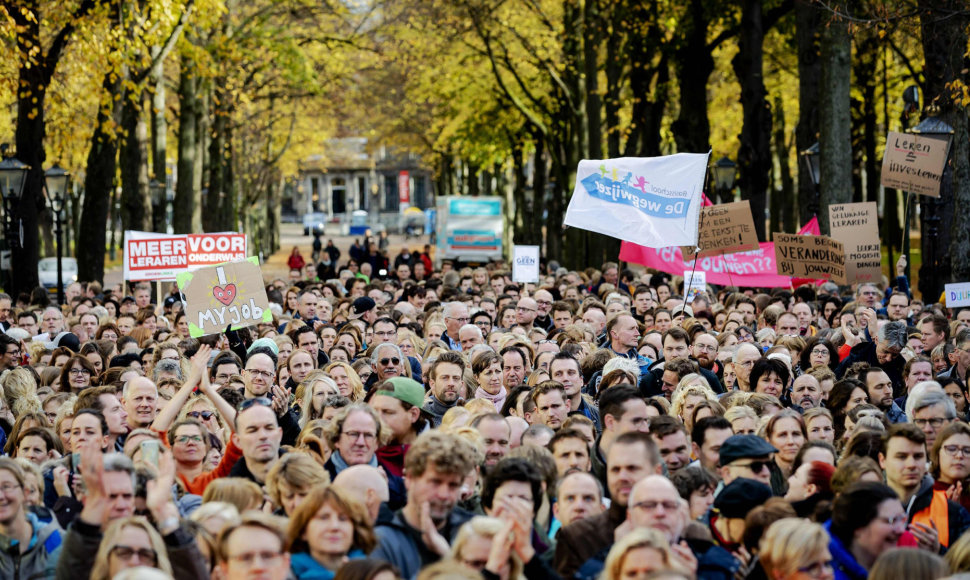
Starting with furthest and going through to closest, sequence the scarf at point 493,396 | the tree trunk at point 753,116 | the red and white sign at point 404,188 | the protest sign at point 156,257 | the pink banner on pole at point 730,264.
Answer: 1. the red and white sign at point 404,188
2. the tree trunk at point 753,116
3. the pink banner on pole at point 730,264
4. the protest sign at point 156,257
5. the scarf at point 493,396

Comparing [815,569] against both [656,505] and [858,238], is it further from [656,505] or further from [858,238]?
[858,238]

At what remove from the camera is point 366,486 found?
21.1 feet

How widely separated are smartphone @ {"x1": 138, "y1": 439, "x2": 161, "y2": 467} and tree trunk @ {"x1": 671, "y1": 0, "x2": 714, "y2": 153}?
71.3 ft

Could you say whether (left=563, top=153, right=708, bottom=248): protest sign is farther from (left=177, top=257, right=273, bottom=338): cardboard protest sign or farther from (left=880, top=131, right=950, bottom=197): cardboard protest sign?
(left=880, top=131, right=950, bottom=197): cardboard protest sign

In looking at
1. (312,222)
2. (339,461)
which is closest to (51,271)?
(339,461)

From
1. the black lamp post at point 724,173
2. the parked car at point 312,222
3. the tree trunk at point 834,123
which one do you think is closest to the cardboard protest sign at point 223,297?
the tree trunk at point 834,123

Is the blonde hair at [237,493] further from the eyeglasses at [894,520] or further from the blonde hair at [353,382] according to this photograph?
the blonde hair at [353,382]

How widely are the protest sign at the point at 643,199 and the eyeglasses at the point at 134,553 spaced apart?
8926mm

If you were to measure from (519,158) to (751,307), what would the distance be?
35.1 meters

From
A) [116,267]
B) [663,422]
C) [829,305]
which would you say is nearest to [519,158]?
[116,267]

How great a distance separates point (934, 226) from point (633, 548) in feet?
49.4

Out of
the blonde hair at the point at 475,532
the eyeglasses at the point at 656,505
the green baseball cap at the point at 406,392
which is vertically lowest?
the blonde hair at the point at 475,532

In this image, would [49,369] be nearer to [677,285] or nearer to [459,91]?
[677,285]

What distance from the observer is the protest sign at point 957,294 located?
1502 cm
